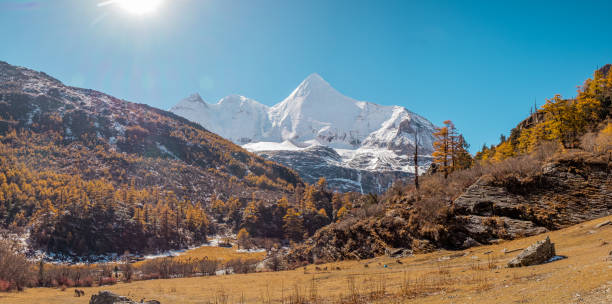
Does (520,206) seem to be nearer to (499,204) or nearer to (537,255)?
(499,204)

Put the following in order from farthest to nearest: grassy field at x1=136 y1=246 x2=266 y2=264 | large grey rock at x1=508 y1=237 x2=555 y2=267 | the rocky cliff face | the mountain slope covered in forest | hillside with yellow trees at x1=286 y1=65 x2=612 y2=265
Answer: the mountain slope covered in forest < grassy field at x1=136 y1=246 x2=266 y2=264 < hillside with yellow trees at x1=286 y1=65 x2=612 y2=265 < the rocky cliff face < large grey rock at x1=508 y1=237 x2=555 y2=267

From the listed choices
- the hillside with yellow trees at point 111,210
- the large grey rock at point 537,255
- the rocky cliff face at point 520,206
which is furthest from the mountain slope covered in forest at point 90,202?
the large grey rock at point 537,255

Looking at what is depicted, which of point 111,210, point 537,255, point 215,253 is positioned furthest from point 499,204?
point 111,210

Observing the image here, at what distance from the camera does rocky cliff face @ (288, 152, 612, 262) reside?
2300 cm

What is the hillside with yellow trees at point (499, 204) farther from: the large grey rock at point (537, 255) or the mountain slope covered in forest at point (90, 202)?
the mountain slope covered in forest at point (90, 202)

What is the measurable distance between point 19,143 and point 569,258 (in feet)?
779

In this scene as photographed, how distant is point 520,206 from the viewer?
25.1 m

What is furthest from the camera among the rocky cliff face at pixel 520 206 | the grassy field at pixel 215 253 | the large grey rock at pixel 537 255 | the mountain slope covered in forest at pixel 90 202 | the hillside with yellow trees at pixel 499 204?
the mountain slope covered in forest at pixel 90 202

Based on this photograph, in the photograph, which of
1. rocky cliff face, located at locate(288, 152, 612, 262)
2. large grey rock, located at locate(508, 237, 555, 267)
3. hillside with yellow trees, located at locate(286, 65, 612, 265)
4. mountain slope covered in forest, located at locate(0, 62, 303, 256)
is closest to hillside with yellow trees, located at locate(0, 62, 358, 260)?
mountain slope covered in forest, located at locate(0, 62, 303, 256)

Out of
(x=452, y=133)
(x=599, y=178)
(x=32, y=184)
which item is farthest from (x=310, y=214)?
(x=32, y=184)

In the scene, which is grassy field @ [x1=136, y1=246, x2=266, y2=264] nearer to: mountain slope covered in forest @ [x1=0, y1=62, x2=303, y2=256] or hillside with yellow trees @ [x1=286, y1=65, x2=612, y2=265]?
mountain slope covered in forest @ [x1=0, y1=62, x2=303, y2=256]

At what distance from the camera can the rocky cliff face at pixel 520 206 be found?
23.0 metres

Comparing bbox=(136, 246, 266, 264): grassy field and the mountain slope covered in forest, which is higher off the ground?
the mountain slope covered in forest

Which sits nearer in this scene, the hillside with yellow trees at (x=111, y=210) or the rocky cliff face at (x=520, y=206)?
the rocky cliff face at (x=520, y=206)
